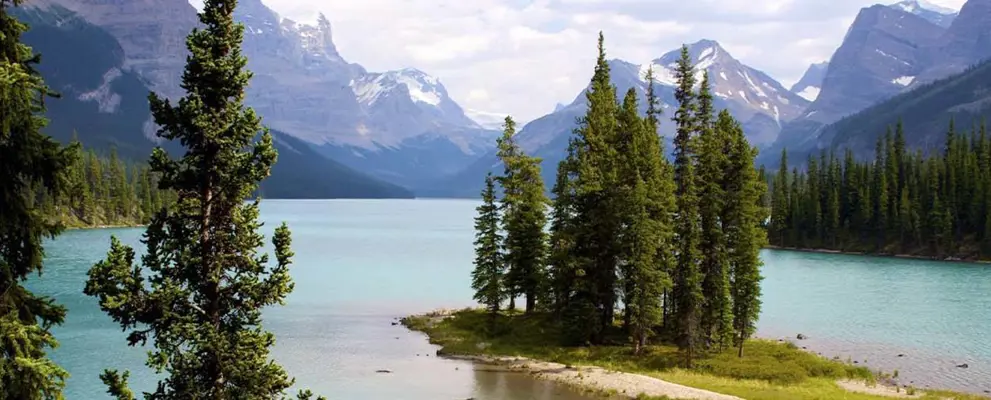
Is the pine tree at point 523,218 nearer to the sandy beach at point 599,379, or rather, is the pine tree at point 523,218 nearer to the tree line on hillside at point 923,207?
the sandy beach at point 599,379

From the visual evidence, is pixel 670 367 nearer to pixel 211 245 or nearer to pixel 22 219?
pixel 211 245

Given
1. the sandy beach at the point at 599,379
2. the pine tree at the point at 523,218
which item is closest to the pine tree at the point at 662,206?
the sandy beach at the point at 599,379

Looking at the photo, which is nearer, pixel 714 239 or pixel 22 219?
pixel 22 219

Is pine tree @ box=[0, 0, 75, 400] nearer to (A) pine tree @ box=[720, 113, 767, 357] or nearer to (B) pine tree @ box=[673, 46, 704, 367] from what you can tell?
(B) pine tree @ box=[673, 46, 704, 367]

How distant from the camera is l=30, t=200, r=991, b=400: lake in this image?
5619 centimetres

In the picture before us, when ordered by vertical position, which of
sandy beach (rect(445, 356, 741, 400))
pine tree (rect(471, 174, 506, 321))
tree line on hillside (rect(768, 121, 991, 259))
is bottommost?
sandy beach (rect(445, 356, 741, 400))

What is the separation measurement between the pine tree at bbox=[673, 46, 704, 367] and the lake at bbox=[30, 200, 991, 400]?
13340 mm

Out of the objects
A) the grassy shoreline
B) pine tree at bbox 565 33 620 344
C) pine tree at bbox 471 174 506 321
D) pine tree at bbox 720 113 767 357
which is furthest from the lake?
pine tree at bbox 720 113 767 357

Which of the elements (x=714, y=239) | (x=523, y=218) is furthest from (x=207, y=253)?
(x=523, y=218)

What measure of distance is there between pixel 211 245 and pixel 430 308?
7721 cm

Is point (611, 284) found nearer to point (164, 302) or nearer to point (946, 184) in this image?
point (164, 302)

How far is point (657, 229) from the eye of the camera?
59.6 meters

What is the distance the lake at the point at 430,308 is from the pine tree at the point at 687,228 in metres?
13.3

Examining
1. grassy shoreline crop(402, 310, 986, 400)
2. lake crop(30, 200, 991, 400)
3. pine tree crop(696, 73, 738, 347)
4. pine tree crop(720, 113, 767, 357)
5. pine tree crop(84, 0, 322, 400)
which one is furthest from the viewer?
pine tree crop(696, 73, 738, 347)
